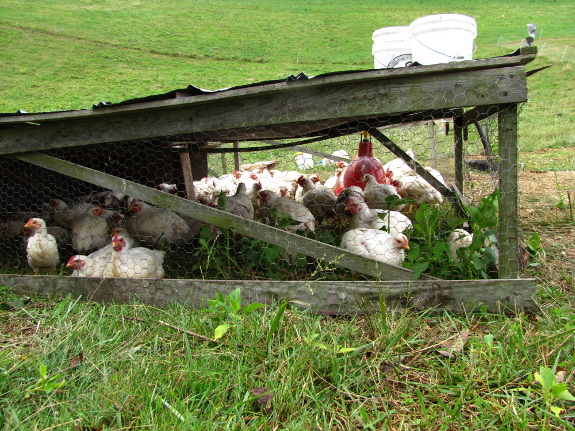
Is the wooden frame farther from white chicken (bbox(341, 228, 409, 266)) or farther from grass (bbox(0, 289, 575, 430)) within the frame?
white chicken (bbox(341, 228, 409, 266))

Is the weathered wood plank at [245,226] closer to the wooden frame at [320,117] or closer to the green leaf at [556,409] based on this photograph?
the wooden frame at [320,117]

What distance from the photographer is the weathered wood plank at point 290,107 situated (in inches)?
67.1

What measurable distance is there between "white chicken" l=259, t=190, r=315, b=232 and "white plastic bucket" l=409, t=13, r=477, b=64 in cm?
157

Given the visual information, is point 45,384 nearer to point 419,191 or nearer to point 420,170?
point 420,170

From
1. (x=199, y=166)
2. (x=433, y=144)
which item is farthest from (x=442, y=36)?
(x=199, y=166)

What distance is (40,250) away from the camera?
2627mm

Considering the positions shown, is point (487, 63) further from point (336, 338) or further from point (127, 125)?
point (127, 125)

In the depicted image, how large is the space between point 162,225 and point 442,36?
273 cm

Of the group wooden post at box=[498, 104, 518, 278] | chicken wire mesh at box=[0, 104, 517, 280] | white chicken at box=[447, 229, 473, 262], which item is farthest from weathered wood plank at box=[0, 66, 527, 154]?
white chicken at box=[447, 229, 473, 262]

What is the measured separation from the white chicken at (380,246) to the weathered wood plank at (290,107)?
860mm

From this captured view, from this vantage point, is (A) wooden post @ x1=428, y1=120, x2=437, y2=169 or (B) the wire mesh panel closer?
(B) the wire mesh panel

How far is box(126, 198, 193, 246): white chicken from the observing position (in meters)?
3.03

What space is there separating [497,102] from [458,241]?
1.03m

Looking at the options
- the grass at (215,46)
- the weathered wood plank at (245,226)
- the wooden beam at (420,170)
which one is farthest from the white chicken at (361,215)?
the grass at (215,46)
